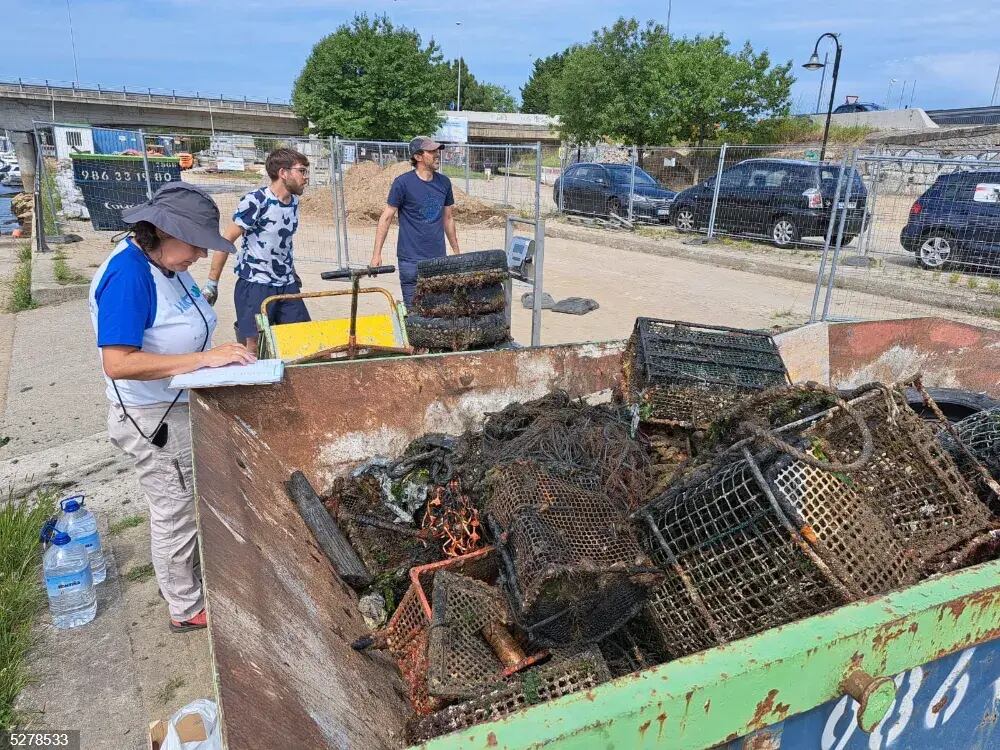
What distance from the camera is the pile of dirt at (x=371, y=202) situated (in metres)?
17.1

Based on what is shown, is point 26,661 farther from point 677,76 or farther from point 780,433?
point 677,76

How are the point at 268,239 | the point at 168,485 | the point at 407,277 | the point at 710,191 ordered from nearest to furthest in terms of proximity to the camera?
the point at 168,485, the point at 268,239, the point at 407,277, the point at 710,191

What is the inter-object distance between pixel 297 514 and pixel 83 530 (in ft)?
4.02

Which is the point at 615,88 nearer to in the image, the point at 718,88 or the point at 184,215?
the point at 718,88

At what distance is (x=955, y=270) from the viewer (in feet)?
31.4

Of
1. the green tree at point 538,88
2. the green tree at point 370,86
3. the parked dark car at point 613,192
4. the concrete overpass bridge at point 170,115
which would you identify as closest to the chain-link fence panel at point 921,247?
the parked dark car at point 613,192

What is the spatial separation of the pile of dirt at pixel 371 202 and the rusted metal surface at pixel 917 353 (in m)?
13.5

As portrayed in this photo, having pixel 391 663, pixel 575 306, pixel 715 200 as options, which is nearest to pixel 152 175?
pixel 575 306

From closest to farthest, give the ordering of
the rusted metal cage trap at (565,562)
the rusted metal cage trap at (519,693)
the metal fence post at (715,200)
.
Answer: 1. the rusted metal cage trap at (519,693)
2. the rusted metal cage trap at (565,562)
3. the metal fence post at (715,200)

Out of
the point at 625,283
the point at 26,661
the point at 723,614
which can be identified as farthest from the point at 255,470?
the point at 625,283

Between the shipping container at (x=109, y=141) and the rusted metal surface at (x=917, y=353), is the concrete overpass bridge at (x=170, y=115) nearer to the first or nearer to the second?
the shipping container at (x=109, y=141)

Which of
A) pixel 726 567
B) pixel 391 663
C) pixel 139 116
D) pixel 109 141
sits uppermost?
pixel 139 116

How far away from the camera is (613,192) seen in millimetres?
16562

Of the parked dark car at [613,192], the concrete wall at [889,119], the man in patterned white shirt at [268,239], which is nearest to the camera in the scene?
the man in patterned white shirt at [268,239]
